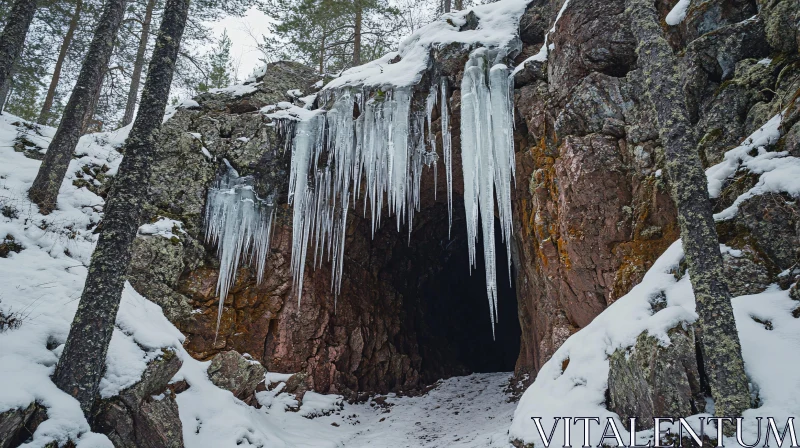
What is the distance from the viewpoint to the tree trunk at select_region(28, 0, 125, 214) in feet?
22.1

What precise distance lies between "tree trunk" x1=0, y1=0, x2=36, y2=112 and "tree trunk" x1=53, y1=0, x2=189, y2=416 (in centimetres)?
389

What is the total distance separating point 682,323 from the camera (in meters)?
3.64

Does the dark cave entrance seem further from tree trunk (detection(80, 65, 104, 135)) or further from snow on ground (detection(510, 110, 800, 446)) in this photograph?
tree trunk (detection(80, 65, 104, 135))

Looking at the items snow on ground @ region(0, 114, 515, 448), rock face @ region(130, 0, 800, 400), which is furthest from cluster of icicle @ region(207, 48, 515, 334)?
snow on ground @ region(0, 114, 515, 448)

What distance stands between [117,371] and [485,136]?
6583mm

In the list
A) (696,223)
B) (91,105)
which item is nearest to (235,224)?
(91,105)

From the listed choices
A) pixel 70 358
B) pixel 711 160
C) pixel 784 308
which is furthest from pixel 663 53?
pixel 70 358

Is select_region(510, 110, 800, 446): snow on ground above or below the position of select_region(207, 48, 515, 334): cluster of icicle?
below

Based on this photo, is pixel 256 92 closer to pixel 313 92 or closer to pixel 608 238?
pixel 313 92

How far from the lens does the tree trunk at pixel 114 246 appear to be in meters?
4.13

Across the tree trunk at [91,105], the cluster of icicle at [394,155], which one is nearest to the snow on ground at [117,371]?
the tree trunk at [91,105]

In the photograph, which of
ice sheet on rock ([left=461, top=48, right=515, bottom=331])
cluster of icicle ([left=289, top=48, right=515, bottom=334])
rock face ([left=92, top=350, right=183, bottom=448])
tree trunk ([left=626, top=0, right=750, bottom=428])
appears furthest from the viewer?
cluster of icicle ([left=289, top=48, right=515, bottom=334])

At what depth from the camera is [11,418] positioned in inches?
138

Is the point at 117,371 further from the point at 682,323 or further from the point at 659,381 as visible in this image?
the point at 682,323
